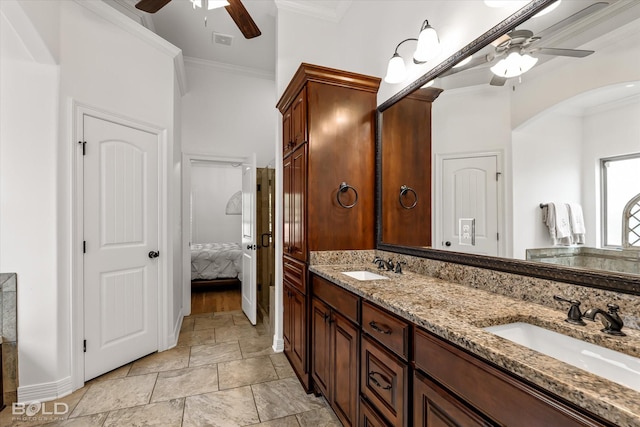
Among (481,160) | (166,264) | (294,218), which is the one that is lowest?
(166,264)

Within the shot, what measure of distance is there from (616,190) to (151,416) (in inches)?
108

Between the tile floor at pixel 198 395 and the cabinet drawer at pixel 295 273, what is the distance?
29.7 inches

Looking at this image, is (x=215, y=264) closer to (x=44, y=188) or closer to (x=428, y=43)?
(x=44, y=188)

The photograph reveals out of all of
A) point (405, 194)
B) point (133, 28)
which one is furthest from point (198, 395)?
point (133, 28)

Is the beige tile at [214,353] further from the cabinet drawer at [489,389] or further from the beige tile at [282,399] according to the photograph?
the cabinet drawer at [489,389]

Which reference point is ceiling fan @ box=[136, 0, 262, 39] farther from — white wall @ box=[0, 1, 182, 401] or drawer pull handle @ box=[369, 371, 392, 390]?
drawer pull handle @ box=[369, 371, 392, 390]

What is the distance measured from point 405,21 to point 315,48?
124 centimetres

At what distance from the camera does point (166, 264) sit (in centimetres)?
301

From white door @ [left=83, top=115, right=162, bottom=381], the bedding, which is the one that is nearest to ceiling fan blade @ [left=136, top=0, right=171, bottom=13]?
white door @ [left=83, top=115, right=162, bottom=381]

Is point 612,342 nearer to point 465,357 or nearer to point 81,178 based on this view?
point 465,357

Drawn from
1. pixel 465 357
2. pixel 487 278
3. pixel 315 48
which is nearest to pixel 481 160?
pixel 487 278

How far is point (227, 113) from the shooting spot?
4.26m

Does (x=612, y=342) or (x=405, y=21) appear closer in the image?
(x=612, y=342)

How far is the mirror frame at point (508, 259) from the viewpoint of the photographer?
3.40ft
